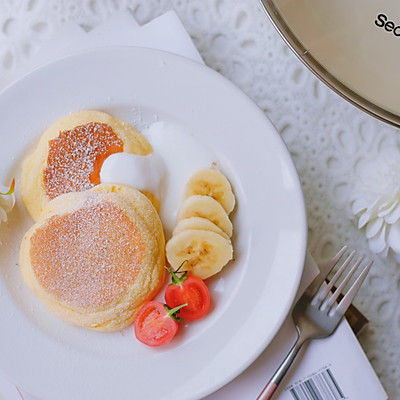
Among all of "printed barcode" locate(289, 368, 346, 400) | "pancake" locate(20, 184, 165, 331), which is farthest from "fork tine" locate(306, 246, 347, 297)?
"pancake" locate(20, 184, 165, 331)

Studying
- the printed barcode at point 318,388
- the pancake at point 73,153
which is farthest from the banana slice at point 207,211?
the printed barcode at point 318,388

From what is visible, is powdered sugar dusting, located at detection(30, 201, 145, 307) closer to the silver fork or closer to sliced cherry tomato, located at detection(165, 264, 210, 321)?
sliced cherry tomato, located at detection(165, 264, 210, 321)

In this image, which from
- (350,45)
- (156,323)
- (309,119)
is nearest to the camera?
(350,45)

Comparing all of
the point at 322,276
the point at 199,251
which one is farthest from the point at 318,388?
the point at 199,251

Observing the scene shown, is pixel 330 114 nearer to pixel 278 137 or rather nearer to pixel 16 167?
pixel 278 137

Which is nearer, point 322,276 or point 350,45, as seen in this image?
point 350,45

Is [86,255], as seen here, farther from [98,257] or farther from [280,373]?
[280,373]

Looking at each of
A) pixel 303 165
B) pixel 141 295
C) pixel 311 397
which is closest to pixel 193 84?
pixel 303 165
